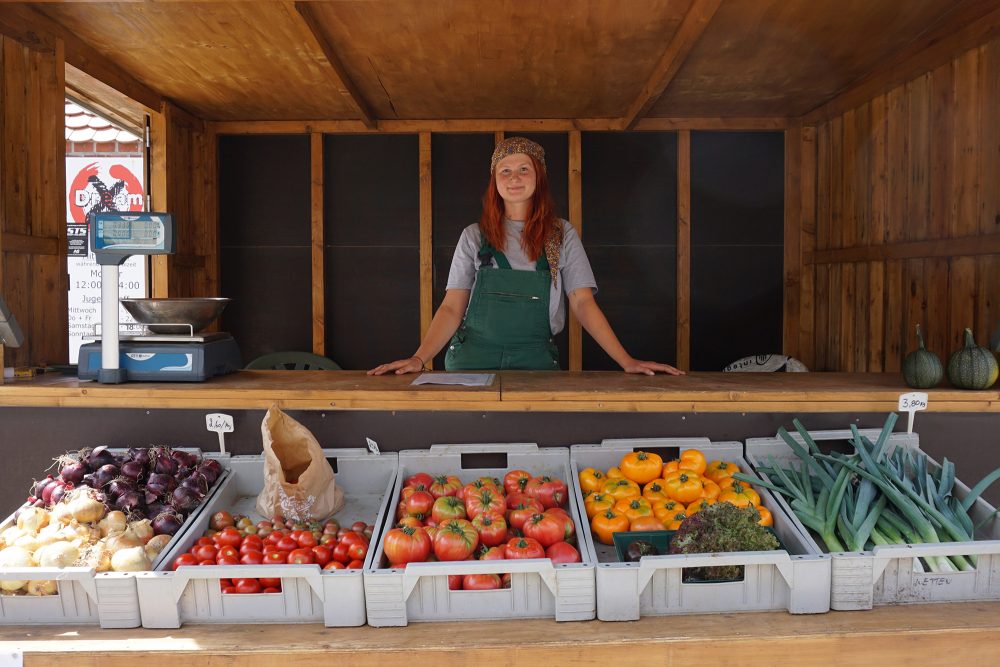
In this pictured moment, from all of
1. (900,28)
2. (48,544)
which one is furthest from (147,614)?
(900,28)

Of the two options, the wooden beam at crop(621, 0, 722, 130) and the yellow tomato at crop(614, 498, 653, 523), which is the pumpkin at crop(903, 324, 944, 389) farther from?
the wooden beam at crop(621, 0, 722, 130)

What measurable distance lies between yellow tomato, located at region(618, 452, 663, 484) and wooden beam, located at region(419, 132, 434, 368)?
12.2 ft

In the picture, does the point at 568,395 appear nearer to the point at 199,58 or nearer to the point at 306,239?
the point at 199,58

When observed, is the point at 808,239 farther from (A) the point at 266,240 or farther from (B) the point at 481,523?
(B) the point at 481,523

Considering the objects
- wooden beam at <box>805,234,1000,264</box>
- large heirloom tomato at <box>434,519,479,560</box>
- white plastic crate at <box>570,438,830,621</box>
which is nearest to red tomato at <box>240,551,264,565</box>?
large heirloom tomato at <box>434,519,479,560</box>

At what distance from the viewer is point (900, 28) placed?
3971 millimetres

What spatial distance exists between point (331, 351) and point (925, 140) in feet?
14.0

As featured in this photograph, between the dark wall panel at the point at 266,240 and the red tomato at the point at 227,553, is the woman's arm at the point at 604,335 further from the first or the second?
the dark wall panel at the point at 266,240

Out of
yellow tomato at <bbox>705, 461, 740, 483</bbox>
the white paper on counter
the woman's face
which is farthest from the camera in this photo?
the woman's face

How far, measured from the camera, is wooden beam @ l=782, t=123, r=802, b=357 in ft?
19.0

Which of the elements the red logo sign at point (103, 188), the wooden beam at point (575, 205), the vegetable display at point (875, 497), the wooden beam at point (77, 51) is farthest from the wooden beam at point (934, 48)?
the red logo sign at point (103, 188)

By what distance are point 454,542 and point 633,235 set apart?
4369 millimetres

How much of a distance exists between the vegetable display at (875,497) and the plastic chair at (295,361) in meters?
3.92

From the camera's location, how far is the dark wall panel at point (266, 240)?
5.95m
